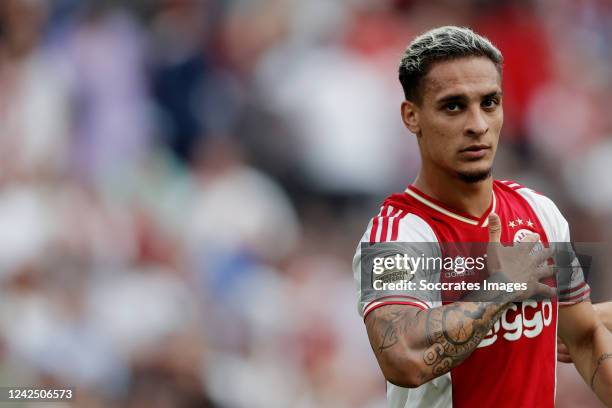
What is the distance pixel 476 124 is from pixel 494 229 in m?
0.48

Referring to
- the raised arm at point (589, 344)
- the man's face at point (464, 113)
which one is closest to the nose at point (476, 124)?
the man's face at point (464, 113)

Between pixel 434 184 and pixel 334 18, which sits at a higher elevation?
pixel 334 18

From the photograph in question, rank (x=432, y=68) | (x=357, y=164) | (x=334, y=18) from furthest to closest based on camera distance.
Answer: (x=334, y=18), (x=357, y=164), (x=432, y=68)

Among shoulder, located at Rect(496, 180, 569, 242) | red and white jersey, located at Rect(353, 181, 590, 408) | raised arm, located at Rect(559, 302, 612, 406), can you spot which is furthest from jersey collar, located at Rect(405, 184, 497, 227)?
raised arm, located at Rect(559, 302, 612, 406)

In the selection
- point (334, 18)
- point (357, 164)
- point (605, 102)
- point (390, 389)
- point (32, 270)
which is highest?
point (334, 18)

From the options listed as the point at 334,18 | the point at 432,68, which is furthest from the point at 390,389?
the point at 334,18

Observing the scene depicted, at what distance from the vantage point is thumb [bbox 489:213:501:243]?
359 centimetres

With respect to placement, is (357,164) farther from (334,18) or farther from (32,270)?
(32,270)

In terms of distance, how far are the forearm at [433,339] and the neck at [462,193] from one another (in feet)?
2.03

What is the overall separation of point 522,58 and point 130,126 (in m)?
3.50

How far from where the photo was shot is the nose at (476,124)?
382 cm

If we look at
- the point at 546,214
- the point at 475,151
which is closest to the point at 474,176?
the point at 475,151

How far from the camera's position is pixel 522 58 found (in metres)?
8.59

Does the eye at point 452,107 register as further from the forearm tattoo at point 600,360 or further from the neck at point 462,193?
the forearm tattoo at point 600,360
